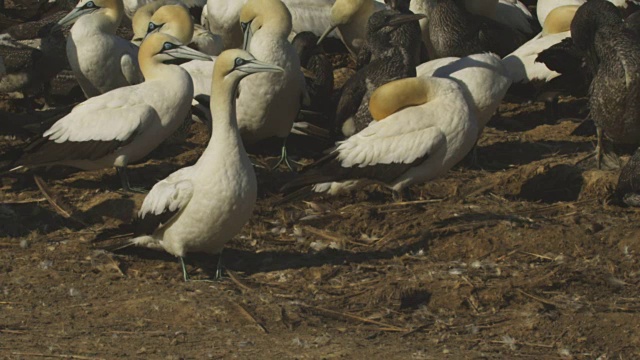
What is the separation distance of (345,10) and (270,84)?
229 cm

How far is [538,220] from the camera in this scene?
30.7ft

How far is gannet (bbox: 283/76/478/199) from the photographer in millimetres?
9836

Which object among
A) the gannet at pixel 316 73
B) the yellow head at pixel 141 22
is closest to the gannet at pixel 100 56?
the yellow head at pixel 141 22

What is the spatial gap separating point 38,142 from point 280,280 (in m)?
2.57

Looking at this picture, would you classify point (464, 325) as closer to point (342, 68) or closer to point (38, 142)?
point (38, 142)

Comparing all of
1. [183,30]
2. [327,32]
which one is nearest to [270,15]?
[183,30]

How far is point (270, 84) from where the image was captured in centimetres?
1142

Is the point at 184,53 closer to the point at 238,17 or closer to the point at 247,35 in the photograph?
the point at 247,35

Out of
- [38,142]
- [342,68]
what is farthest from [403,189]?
[342,68]

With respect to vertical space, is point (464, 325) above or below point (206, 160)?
below

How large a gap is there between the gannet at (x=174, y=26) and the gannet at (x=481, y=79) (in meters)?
2.24

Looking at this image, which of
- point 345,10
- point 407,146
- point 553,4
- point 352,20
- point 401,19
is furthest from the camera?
point 553,4

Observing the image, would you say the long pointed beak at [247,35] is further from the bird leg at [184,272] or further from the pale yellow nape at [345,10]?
the bird leg at [184,272]

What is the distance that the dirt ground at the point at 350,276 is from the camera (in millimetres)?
7324
